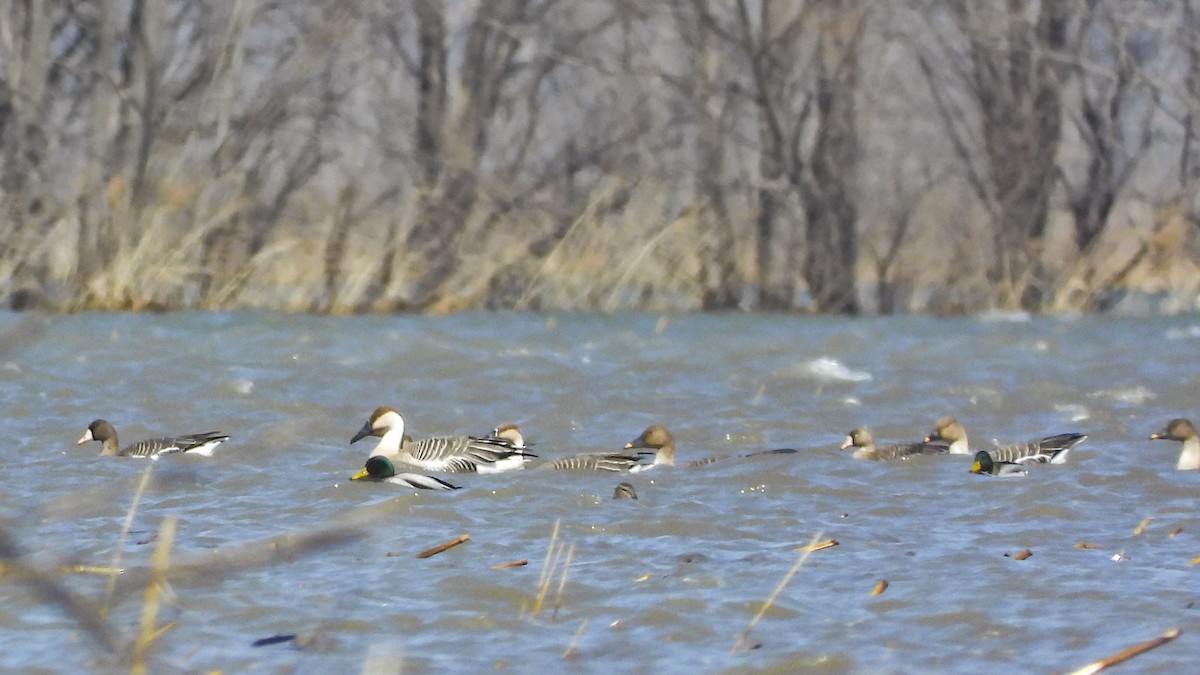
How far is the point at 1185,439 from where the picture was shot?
953 cm

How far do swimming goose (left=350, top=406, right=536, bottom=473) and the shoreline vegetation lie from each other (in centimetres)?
807

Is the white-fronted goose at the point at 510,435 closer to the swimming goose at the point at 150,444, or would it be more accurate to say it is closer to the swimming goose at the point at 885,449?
the swimming goose at the point at 150,444

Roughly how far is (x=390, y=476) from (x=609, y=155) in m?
12.4

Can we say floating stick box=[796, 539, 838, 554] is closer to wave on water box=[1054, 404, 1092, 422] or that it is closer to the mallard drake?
the mallard drake

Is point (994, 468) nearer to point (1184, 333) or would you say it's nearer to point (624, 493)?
point (624, 493)

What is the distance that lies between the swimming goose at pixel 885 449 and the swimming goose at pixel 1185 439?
46.8 inches

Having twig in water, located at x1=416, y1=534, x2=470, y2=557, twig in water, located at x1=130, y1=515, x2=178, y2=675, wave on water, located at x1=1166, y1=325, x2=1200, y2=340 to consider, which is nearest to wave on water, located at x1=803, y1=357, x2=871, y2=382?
wave on water, located at x1=1166, y1=325, x2=1200, y2=340

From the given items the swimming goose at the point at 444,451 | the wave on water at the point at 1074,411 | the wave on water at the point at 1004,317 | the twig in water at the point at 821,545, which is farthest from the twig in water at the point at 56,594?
the wave on water at the point at 1004,317

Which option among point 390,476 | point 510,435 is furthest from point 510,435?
point 390,476

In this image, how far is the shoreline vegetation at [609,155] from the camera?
61.5 feet

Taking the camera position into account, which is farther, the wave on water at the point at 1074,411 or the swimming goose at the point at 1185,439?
the wave on water at the point at 1074,411

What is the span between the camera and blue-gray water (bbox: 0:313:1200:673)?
17.7 feet

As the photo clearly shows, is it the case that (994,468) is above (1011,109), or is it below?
below

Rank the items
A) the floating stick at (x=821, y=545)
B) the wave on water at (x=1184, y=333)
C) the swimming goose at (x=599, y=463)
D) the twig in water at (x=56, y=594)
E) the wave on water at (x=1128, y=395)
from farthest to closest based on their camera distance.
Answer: the wave on water at (x=1184, y=333) < the wave on water at (x=1128, y=395) < the swimming goose at (x=599, y=463) < the floating stick at (x=821, y=545) < the twig in water at (x=56, y=594)
